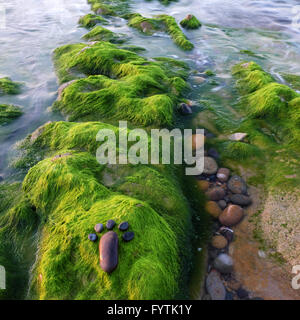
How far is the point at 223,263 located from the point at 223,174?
1594 millimetres

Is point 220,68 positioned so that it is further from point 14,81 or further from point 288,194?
point 14,81

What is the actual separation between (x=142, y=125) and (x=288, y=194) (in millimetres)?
2943

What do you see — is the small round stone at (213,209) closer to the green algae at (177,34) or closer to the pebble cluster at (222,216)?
the pebble cluster at (222,216)

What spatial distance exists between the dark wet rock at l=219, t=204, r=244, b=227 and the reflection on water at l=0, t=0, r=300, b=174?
3694 millimetres

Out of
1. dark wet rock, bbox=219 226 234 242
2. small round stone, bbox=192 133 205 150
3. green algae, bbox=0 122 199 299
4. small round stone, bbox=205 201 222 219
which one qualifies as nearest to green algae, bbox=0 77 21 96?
green algae, bbox=0 122 199 299

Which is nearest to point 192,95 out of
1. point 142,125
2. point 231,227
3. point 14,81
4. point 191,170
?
point 142,125

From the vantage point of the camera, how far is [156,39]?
993cm

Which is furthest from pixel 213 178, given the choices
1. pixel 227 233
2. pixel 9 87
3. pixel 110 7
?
pixel 110 7

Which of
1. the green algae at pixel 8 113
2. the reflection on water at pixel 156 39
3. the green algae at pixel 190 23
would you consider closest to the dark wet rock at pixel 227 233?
the reflection on water at pixel 156 39

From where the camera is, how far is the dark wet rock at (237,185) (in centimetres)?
406

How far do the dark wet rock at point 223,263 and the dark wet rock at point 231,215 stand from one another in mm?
504

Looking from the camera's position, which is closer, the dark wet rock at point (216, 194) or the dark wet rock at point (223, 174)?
the dark wet rock at point (216, 194)

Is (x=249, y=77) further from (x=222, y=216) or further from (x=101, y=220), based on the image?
(x=101, y=220)

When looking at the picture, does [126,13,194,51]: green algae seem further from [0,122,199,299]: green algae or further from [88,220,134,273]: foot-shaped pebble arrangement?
[88,220,134,273]: foot-shaped pebble arrangement
